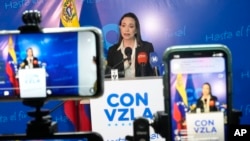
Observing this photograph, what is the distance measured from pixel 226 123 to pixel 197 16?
2.05 meters

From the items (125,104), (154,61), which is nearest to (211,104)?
(125,104)

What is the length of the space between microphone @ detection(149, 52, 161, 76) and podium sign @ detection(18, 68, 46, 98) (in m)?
2.00

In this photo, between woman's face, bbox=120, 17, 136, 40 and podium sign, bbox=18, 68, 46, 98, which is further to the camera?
woman's face, bbox=120, 17, 136, 40

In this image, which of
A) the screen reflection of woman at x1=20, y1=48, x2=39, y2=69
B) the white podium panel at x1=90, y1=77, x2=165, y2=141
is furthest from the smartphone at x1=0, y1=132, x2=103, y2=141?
the white podium panel at x1=90, y1=77, x2=165, y2=141

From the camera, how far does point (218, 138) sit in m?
0.87

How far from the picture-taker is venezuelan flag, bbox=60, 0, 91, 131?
9.35 ft

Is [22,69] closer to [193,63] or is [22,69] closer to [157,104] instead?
[193,63]

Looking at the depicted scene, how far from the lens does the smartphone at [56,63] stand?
33.6 inches

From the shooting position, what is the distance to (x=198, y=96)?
872mm

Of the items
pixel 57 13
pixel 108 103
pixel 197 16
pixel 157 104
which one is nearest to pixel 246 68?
pixel 197 16

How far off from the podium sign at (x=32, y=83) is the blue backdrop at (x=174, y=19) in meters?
1.99

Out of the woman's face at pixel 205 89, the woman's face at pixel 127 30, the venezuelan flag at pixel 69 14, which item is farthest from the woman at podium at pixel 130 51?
the woman's face at pixel 205 89

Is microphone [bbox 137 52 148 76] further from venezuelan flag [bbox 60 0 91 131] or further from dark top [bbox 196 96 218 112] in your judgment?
dark top [bbox 196 96 218 112]

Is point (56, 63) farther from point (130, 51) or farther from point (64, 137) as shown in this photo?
point (130, 51)
